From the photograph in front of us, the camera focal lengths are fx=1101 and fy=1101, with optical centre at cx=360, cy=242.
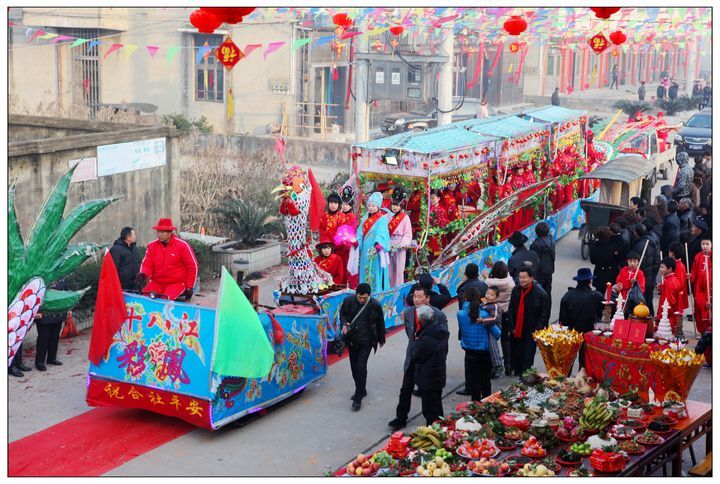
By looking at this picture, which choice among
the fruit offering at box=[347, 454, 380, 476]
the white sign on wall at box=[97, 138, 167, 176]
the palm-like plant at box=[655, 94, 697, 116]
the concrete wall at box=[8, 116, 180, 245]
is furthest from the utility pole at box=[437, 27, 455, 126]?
the fruit offering at box=[347, 454, 380, 476]

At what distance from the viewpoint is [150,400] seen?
10273 millimetres

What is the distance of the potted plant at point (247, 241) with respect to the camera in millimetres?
16734

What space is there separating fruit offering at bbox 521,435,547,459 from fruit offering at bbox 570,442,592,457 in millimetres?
230

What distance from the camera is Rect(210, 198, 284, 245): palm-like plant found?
56.2 ft

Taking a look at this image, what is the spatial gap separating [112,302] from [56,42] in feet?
71.9

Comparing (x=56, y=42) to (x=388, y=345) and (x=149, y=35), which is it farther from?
(x=388, y=345)

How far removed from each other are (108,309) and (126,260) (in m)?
2.74

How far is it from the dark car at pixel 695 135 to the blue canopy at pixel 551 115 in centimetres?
866

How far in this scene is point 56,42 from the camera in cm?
3045

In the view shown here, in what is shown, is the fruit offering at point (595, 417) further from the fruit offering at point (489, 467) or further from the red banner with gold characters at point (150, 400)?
the red banner with gold characters at point (150, 400)

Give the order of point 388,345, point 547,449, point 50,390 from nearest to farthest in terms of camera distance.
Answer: point 547,449
point 50,390
point 388,345

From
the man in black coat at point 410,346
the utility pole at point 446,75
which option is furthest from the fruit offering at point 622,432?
the utility pole at point 446,75

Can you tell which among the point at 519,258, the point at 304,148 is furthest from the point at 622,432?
the point at 304,148

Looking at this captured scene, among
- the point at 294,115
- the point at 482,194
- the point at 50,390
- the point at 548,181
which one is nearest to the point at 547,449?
the point at 50,390
